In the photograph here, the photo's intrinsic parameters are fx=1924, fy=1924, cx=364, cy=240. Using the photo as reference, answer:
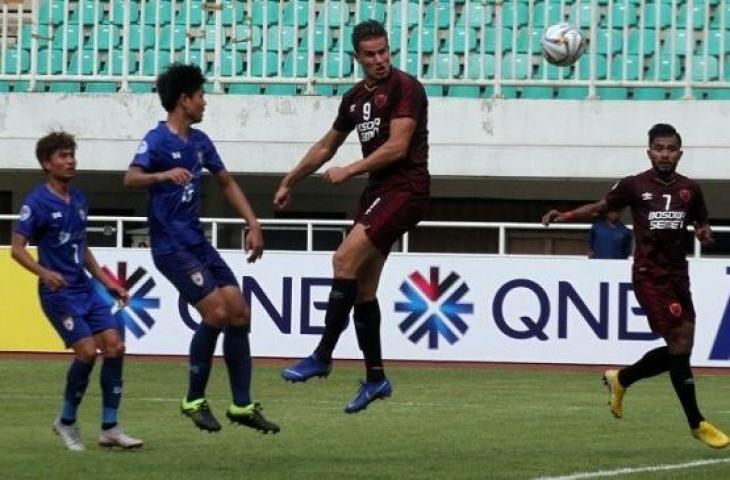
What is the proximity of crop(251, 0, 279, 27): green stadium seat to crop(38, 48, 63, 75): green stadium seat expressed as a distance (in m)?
2.56

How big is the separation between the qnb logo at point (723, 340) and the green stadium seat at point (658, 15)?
5165 millimetres

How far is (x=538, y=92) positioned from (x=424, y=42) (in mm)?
1565

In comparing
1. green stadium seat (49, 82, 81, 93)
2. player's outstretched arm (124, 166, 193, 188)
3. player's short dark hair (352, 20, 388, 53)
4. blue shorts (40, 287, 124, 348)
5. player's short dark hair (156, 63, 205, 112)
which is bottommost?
blue shorts (40, 287, 124, 348)

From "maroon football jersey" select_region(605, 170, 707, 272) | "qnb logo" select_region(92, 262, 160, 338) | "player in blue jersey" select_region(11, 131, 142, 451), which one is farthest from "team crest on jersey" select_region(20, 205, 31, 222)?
"qnb logo" select_region(92, 262, 160, 338)

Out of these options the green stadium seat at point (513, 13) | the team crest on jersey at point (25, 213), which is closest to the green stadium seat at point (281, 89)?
the green stadium seat at point (513, 13)

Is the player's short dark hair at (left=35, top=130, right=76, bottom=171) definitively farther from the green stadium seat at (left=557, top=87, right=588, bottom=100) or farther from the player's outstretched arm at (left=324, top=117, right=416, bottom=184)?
the green stadium seat at (left=557, top=87, right=588, bottom=100)

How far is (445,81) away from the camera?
23609 mm

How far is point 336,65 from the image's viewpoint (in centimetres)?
2419

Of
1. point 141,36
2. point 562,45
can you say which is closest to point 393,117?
point 562,45

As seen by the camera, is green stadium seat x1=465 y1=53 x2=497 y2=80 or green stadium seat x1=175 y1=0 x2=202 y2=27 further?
green stadium seat x1=175 y1=0 x2=202 y2=27

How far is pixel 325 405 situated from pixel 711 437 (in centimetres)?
485

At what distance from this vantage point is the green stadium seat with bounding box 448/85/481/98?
79.0 feet

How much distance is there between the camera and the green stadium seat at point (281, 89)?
951 inches

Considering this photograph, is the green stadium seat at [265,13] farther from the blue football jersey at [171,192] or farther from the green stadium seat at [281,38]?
the blue football jersey at [171,192]
